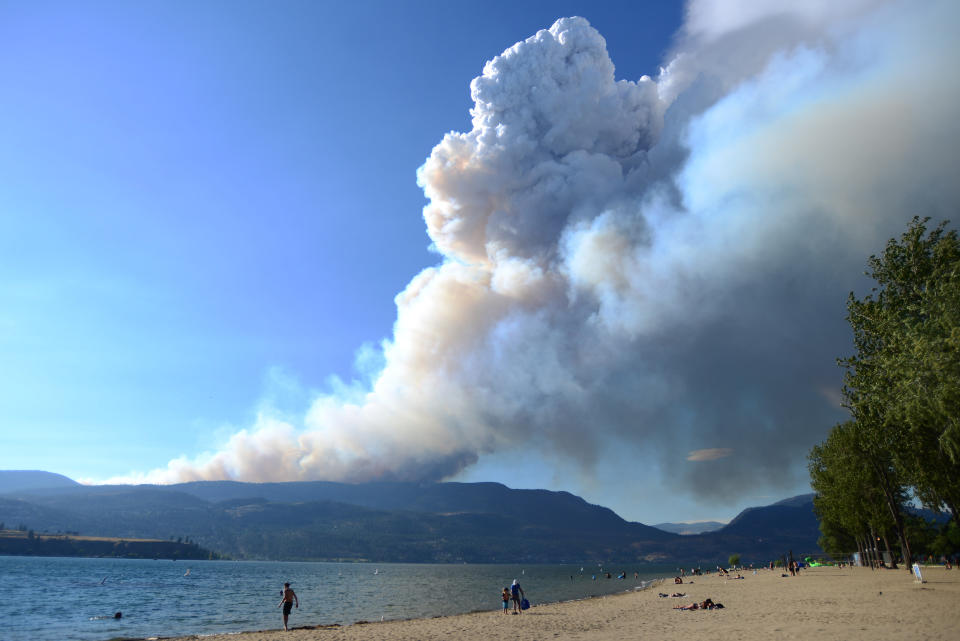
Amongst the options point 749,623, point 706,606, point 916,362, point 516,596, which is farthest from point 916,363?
point 516,596

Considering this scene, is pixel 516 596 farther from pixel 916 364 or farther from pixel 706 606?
pixel 916 364

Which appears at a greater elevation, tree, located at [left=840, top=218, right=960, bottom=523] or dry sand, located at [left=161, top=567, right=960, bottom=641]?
tree, located at [left=840, top=218, right=960, bottom=523]

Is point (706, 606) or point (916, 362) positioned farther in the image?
point (706, 606)

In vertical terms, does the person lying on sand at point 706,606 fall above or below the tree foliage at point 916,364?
below

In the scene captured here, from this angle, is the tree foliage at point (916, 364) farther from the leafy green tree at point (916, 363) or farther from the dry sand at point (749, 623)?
the dry sand at point (749, 623)

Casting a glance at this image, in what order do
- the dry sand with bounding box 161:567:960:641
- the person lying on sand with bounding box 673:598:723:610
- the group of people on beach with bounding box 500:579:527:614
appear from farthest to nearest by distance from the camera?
the group of people on beach with bounding box 500:579:527:614 → the person lying on sand with bounding box 673:598:723:610 → the dry sand with bounding box 161:567:960:641

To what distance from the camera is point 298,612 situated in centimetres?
5078

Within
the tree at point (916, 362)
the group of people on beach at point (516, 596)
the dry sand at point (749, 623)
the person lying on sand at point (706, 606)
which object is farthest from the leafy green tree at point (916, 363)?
the group of people on beach at point (516, 596)

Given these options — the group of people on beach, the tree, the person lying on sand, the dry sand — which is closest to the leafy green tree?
the tree

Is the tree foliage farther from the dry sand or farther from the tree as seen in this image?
the dry sand

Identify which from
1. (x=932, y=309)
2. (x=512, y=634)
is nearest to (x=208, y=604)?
(x=512, y=634)

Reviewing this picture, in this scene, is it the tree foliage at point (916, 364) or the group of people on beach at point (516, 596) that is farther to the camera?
the group of people on beach at point (516, 596)

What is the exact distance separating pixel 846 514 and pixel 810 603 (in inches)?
1651

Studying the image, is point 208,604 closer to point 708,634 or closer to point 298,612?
point 298,612
